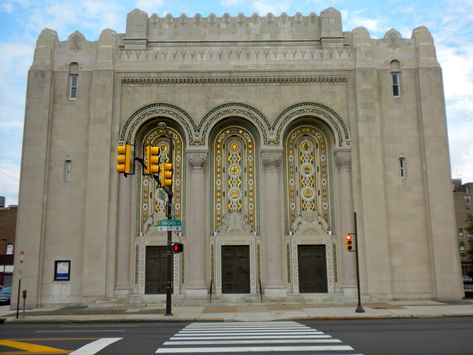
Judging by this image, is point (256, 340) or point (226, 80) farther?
point (226, 80)

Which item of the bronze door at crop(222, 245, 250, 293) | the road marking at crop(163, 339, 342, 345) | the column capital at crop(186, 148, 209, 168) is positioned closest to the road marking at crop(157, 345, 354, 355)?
the road marking at crop(163, 339, 342, 345)

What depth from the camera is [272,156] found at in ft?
96.0

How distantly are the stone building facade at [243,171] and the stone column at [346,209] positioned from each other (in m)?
0.07

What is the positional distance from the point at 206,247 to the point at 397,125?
12565 mm

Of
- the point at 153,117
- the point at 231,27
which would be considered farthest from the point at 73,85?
the point at 231,27

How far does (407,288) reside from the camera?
27953mm

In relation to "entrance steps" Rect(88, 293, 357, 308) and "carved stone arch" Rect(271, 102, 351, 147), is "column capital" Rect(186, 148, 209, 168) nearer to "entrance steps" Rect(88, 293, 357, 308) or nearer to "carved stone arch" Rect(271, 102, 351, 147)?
"carved stone arch" Rect(271, 102, 351, 147)

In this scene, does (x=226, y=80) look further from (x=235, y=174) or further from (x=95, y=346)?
(x=95, y=346)

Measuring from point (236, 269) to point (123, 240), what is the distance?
6293mm

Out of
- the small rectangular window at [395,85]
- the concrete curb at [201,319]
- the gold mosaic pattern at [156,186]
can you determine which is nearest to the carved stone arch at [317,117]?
the small rectangular window at [395,85]

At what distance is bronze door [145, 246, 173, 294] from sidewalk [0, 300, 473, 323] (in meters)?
2.63

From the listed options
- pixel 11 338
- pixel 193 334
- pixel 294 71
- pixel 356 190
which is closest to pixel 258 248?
pixel 356 190

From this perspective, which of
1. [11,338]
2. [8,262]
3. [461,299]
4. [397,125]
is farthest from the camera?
[8,262]

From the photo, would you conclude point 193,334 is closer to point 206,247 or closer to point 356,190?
point 206,247
